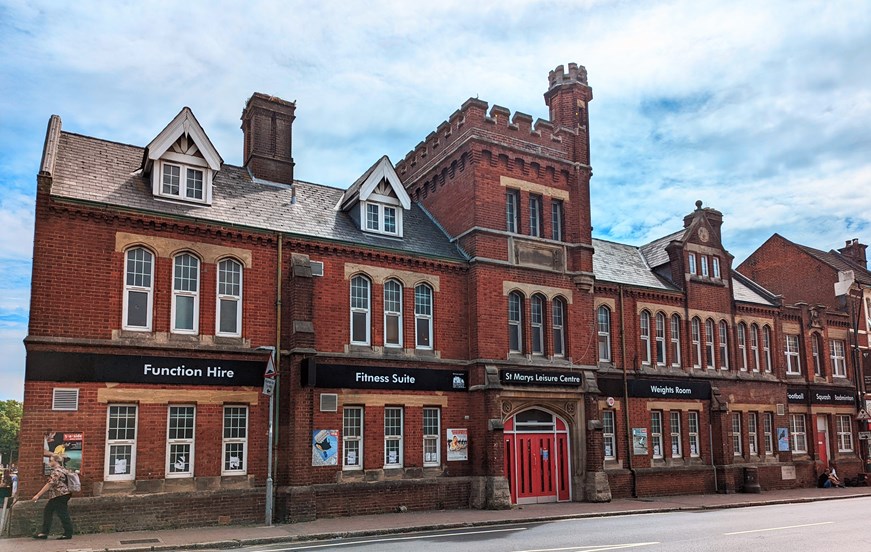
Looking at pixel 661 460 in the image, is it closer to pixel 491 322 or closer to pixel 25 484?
pixel 491 322

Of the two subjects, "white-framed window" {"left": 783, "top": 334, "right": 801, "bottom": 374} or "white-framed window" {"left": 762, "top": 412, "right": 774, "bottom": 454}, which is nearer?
"white-framed window" {"left": 762, "top": 412, "right": 774, "bottom": 454}

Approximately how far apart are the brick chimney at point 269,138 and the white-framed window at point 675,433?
17437 millimetres

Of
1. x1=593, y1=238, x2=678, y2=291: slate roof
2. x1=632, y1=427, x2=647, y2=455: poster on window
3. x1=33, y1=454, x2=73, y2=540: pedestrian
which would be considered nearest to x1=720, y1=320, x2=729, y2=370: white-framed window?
x1=593, y1=238, x2=678, y2=291: slate roof

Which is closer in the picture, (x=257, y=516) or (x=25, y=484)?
(x=25, y=484)

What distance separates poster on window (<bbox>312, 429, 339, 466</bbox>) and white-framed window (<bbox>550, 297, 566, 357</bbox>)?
8.89 metres

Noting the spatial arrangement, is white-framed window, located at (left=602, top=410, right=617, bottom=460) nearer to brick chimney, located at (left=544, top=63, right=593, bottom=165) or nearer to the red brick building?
the red brick building

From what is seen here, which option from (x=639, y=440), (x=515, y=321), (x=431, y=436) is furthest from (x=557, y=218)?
(x=431, y=436)

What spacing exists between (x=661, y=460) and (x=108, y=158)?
22243 mm

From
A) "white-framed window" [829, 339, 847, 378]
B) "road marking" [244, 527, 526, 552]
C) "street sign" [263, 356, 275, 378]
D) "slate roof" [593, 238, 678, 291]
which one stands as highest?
"slate roof" [593, 238, 678, 291]

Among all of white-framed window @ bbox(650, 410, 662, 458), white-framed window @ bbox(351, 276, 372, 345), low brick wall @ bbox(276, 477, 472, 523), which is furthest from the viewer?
white-framed window @ bbox(650, 410, 662, 458)

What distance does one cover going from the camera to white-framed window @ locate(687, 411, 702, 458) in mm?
30234

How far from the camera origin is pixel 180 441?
19203 millimetres

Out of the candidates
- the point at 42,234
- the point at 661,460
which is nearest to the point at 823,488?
the point at 661,460

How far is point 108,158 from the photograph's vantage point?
21562 millimetres
